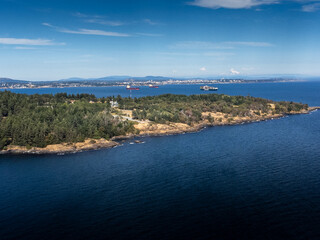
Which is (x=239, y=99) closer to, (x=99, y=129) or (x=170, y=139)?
(x=170, y=139)

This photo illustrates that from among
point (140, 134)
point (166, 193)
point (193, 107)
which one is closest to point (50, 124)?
point (140, 134)

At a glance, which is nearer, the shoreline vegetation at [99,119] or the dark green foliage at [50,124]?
the dark green foliage at [50,124]

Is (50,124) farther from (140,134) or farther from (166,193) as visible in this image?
(166,193)

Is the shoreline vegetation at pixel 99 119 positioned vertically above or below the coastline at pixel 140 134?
above

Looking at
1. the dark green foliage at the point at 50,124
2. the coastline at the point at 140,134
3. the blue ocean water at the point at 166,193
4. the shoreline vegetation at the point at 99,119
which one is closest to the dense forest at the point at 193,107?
the shoreline vegetation at the point at 99,119

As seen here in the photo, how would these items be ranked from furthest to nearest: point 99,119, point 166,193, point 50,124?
1. point 99,119
2. point 50,124
3. point 166,193

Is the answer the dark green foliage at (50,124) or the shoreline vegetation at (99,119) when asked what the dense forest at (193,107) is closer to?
the shoreline vegetation at (99,119)
